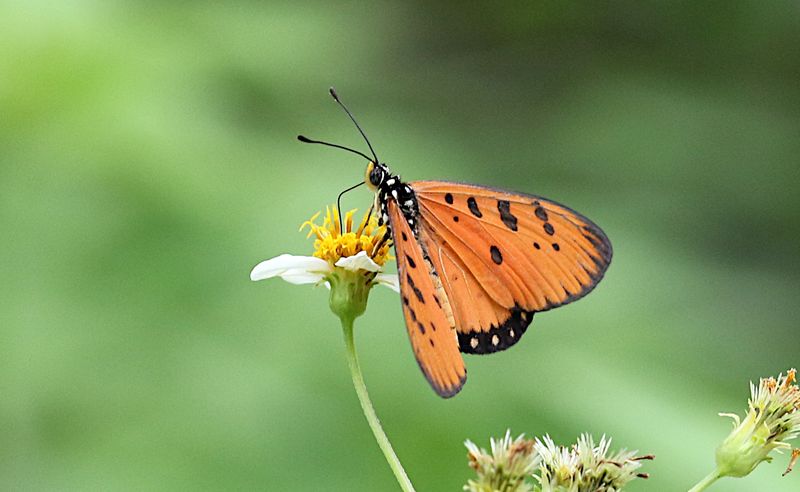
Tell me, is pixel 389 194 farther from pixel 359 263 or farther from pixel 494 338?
pixel 494 338

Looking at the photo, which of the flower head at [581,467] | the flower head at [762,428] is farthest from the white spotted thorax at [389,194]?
the flower head at [762,428]

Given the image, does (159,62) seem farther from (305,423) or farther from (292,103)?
(305,423)

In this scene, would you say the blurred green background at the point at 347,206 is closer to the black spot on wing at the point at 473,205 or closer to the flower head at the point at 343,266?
the flower head at the point at 343,266

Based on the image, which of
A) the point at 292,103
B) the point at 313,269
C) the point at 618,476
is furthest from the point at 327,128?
the point at 618,476

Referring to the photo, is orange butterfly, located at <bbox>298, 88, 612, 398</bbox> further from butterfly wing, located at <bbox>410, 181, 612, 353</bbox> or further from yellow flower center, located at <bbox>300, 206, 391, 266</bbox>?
yellow flower center, located at <bbox>300, 206, 391, 266</bbox>

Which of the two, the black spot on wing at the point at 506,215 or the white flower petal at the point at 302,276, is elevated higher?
the black spot on wing at the point at 506,215

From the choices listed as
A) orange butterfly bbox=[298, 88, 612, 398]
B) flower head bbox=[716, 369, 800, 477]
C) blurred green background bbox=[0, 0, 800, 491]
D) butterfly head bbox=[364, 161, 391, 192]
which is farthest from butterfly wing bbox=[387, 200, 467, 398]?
blurred green background bbox=[0, 0, 800, 491]

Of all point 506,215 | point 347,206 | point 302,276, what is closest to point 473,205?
point 506,215

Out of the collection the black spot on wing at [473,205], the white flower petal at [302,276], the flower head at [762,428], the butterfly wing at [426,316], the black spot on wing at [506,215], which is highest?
→ the black spot on wing at [473,205]
